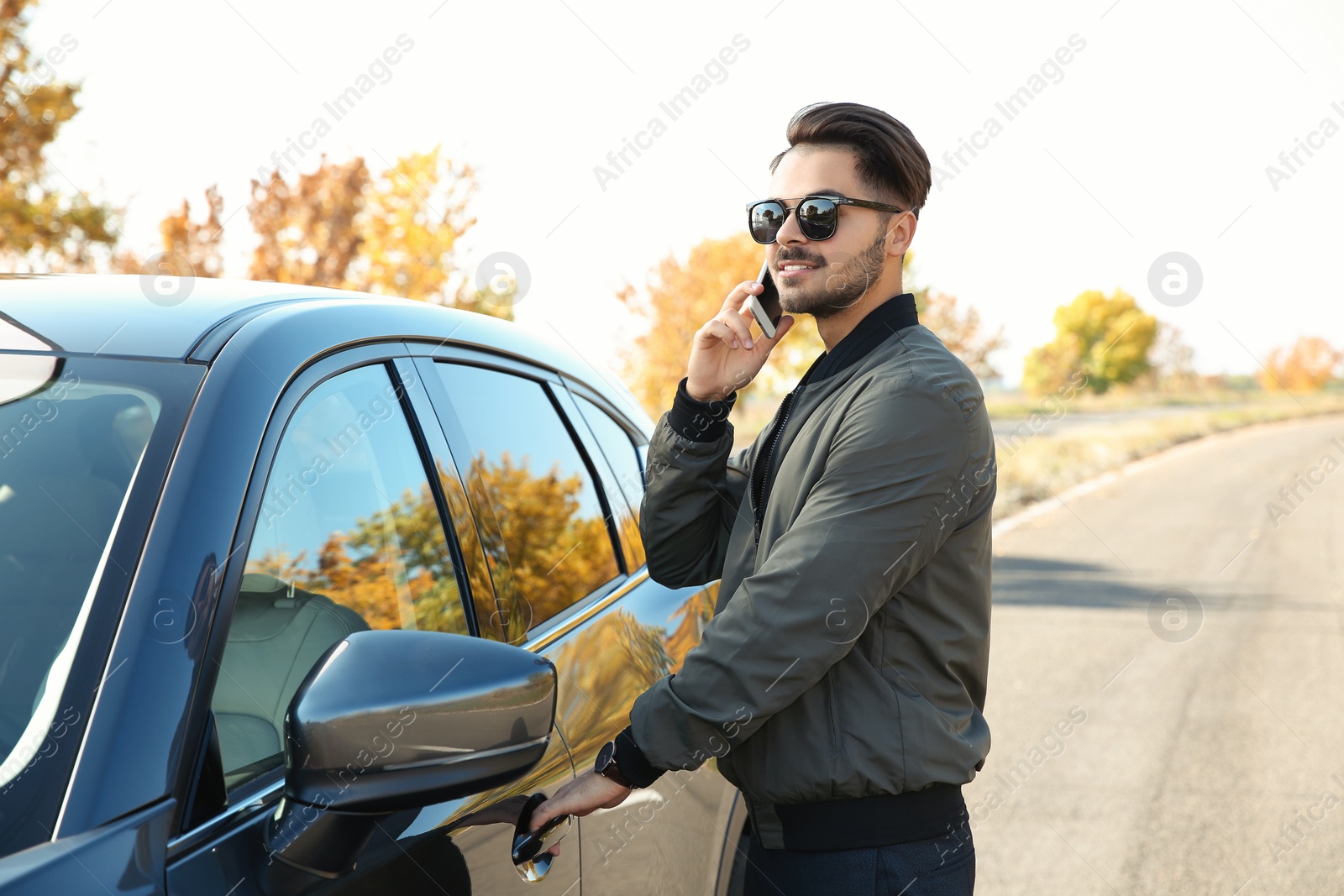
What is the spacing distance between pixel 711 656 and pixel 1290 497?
20714mm

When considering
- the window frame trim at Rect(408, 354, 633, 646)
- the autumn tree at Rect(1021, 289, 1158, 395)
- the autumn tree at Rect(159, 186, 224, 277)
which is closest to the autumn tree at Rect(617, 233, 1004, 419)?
the autumn tree at Rect(159, 186, 224, 277)

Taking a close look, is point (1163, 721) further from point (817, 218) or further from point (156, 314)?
point (156, 314)

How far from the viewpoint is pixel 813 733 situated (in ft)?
5.85

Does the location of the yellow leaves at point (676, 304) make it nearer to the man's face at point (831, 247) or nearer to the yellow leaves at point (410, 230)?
the yellow leaves at point (410, 230)

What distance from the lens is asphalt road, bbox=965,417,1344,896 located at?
427 centimetres

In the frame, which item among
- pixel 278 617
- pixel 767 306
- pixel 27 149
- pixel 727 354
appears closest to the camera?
pixel 278 617

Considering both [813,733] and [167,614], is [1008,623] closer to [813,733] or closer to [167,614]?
[813,733]

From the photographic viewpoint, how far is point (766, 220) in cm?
210

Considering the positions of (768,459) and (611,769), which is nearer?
(611,769)

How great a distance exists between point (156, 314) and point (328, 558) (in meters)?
0.43

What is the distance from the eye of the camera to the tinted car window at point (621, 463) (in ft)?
8.91

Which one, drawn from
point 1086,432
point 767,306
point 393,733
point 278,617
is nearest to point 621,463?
point 767,306

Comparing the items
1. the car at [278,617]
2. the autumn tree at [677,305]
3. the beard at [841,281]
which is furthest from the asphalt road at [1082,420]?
the car at [278,617]

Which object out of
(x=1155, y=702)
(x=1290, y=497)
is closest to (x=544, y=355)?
(x=1155, y=702)
